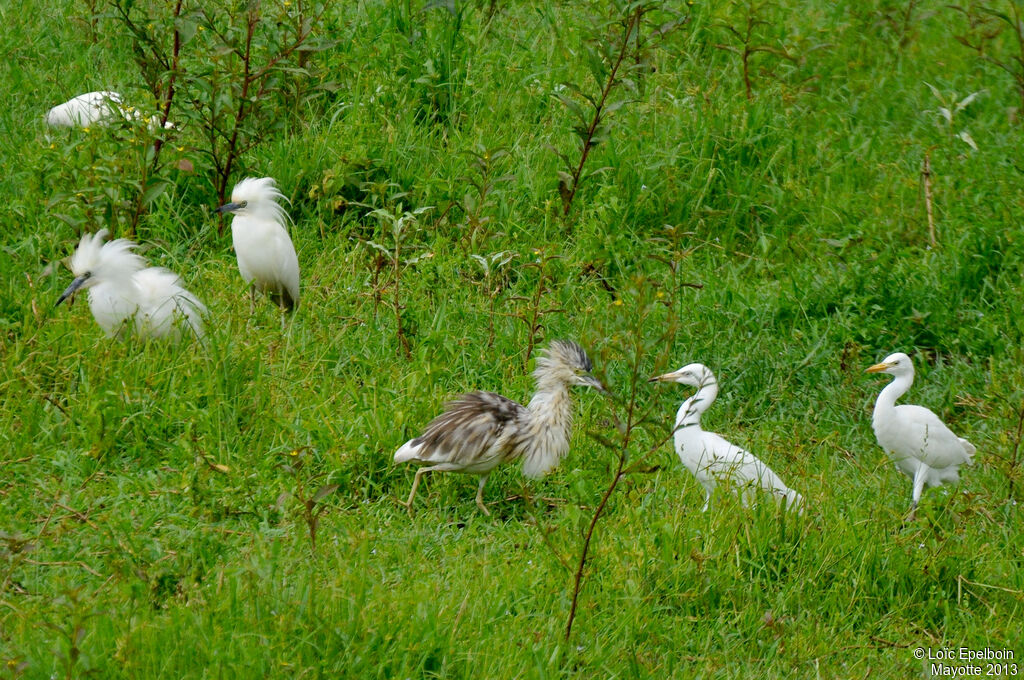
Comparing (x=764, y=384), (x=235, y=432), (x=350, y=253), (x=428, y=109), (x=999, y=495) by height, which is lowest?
(x=999, y=495)

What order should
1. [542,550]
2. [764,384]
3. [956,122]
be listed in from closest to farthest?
[542,550] < [764,384] < [956,122]

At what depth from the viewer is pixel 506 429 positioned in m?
4.62

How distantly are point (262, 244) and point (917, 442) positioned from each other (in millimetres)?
3277

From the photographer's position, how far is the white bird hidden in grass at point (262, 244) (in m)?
5.82

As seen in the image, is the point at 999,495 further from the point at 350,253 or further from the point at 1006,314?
the point at 350,253

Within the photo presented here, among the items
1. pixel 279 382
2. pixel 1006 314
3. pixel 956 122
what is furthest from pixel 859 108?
pixel 279 382

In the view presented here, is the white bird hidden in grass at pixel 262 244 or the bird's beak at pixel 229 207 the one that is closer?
the white bird hidden in grass at pixel 262 244

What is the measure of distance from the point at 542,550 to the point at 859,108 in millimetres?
4701

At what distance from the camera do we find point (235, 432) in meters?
4.81

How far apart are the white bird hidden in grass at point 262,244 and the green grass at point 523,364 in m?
0.15

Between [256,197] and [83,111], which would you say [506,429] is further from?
[83,111]

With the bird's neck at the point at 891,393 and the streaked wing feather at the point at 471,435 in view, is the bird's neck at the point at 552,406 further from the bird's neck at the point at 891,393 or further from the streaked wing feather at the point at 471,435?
the bird's neck at the point at 891,393
